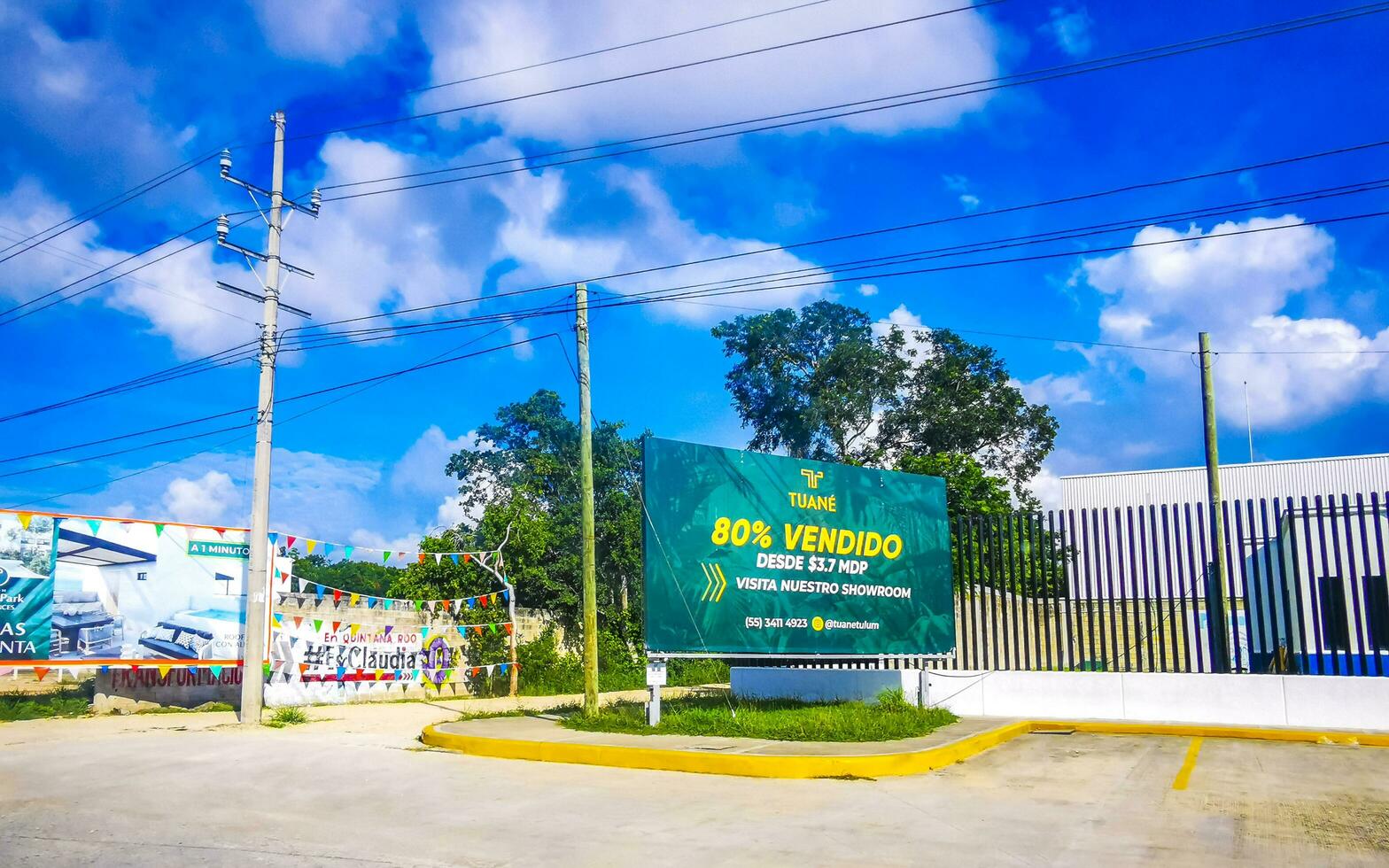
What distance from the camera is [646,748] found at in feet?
38.2

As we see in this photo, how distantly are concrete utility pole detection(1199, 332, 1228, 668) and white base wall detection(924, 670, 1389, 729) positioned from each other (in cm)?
92

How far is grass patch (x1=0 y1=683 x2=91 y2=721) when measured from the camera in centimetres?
1812

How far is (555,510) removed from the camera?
109ft

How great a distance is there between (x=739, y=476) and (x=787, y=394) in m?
23.1

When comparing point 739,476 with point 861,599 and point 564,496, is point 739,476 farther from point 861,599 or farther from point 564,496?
point 564,496

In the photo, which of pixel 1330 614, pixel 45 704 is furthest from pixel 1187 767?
pixel 45 704

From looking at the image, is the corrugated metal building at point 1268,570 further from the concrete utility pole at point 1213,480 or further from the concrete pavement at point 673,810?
the concrete pavement at point 673,810

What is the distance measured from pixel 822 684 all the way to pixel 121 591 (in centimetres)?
1303

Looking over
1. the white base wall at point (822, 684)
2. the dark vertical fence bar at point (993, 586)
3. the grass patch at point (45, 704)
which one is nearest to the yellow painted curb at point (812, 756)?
the dark vertical fence bar at point (993, 586)

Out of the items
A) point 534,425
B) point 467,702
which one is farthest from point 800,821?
point 534,425

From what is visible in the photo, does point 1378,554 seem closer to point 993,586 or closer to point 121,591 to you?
point 993,586

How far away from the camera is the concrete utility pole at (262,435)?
58.6 feet

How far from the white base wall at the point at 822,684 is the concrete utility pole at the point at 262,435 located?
8675mm

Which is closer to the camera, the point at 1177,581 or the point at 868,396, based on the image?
the point at 1177,581
